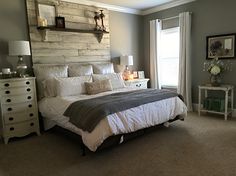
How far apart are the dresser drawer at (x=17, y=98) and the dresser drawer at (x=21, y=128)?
37 cm

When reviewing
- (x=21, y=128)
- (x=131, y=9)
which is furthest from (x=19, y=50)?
(x=131, y=9)

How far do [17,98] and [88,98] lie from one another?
3.83 ft

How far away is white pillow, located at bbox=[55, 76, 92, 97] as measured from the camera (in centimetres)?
328

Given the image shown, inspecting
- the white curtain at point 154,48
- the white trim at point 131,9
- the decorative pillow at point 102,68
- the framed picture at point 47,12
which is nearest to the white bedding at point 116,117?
the decorative pillow at point 102,68

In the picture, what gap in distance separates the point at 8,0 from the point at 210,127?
4155 mm

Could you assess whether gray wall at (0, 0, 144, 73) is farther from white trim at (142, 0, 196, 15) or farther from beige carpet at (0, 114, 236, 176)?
beige carpet at (0, 114, 236, 176)

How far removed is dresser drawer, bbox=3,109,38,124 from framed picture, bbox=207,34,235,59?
3.70 m

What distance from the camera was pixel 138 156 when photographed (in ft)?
8.18

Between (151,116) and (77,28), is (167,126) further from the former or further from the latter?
(77,28)

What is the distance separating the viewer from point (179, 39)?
4.54 m

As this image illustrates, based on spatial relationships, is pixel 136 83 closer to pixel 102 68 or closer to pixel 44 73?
pixel 102 68

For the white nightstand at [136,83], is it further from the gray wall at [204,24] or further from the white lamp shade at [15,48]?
the white lamp shade at [15,48]

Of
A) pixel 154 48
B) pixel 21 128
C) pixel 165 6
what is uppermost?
pixel 165 6

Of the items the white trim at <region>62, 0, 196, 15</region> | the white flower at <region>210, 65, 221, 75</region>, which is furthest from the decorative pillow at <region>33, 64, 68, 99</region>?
the white flower at <region>210, 65, 221, 75</region>
